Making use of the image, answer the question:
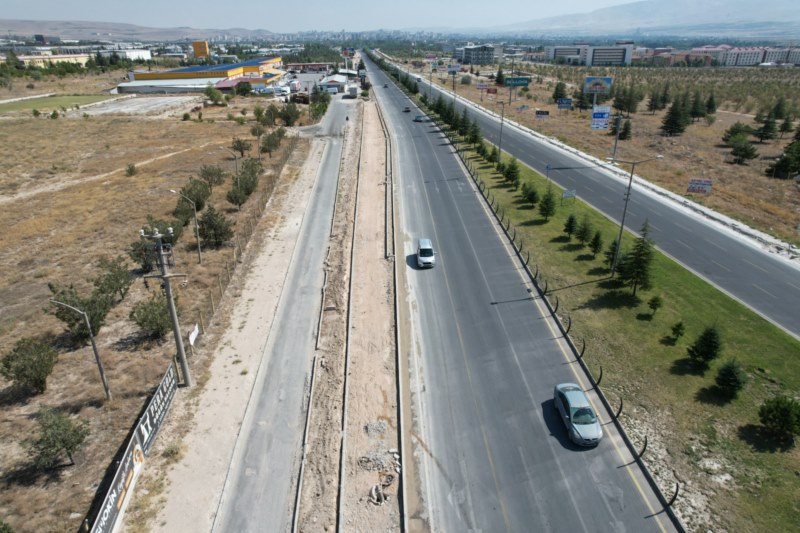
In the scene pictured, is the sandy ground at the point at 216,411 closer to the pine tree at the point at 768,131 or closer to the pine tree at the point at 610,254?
the pine tree at the point at 610,254

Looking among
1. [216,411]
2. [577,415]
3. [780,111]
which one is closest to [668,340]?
[577,415]

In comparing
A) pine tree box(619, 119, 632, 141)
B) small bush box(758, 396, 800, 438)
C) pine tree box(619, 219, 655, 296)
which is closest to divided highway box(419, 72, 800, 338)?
pine tree box(619, 219, 655, 296)

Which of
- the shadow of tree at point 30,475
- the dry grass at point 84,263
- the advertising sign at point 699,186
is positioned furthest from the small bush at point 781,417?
the advertising sign at point 699,186

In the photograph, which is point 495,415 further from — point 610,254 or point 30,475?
point 610,254

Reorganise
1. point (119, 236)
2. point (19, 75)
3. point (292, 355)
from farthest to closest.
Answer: point (19, 75) → point (119, 236) → point (292, 355)

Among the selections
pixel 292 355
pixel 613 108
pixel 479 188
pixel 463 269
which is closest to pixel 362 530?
pixel 292 355

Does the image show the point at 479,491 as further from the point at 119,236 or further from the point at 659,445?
the point at 119,236
